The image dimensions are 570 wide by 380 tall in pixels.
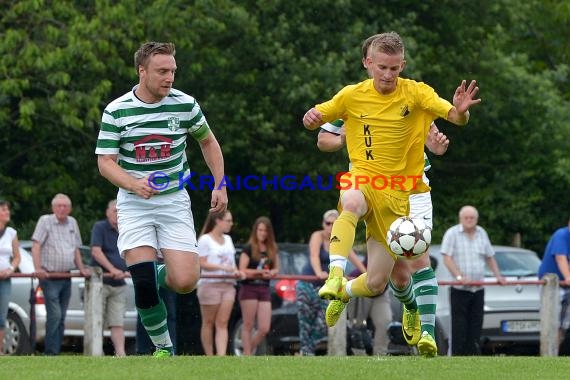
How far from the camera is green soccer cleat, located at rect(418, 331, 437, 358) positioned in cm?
1041

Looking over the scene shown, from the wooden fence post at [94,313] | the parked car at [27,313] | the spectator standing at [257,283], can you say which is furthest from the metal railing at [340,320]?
the parked car at [27,313]

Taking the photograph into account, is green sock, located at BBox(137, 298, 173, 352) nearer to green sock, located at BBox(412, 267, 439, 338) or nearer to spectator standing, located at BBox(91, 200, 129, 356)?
green sock, located at BBox(412, 267, 439, 338)

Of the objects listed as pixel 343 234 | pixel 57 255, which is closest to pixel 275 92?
pixel 57 255

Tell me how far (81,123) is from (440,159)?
874 cm

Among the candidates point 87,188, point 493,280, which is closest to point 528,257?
point 493,280

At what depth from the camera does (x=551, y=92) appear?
27750 millimetres

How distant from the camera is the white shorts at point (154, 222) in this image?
10320 millimetres

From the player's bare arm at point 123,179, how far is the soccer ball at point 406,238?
178 centimetres

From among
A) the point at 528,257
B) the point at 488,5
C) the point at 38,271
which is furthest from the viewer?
the point at 488,5

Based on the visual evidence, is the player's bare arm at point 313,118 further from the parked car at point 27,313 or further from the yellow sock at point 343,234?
the parked car at point 27,313

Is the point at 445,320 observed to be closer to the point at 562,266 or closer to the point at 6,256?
the point at 562,266

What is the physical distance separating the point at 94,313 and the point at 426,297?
6.14 m

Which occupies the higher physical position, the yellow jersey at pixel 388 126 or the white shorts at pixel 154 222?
the yellow jersey at pixel 388 126

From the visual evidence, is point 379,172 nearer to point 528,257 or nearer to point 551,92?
point 528,257
